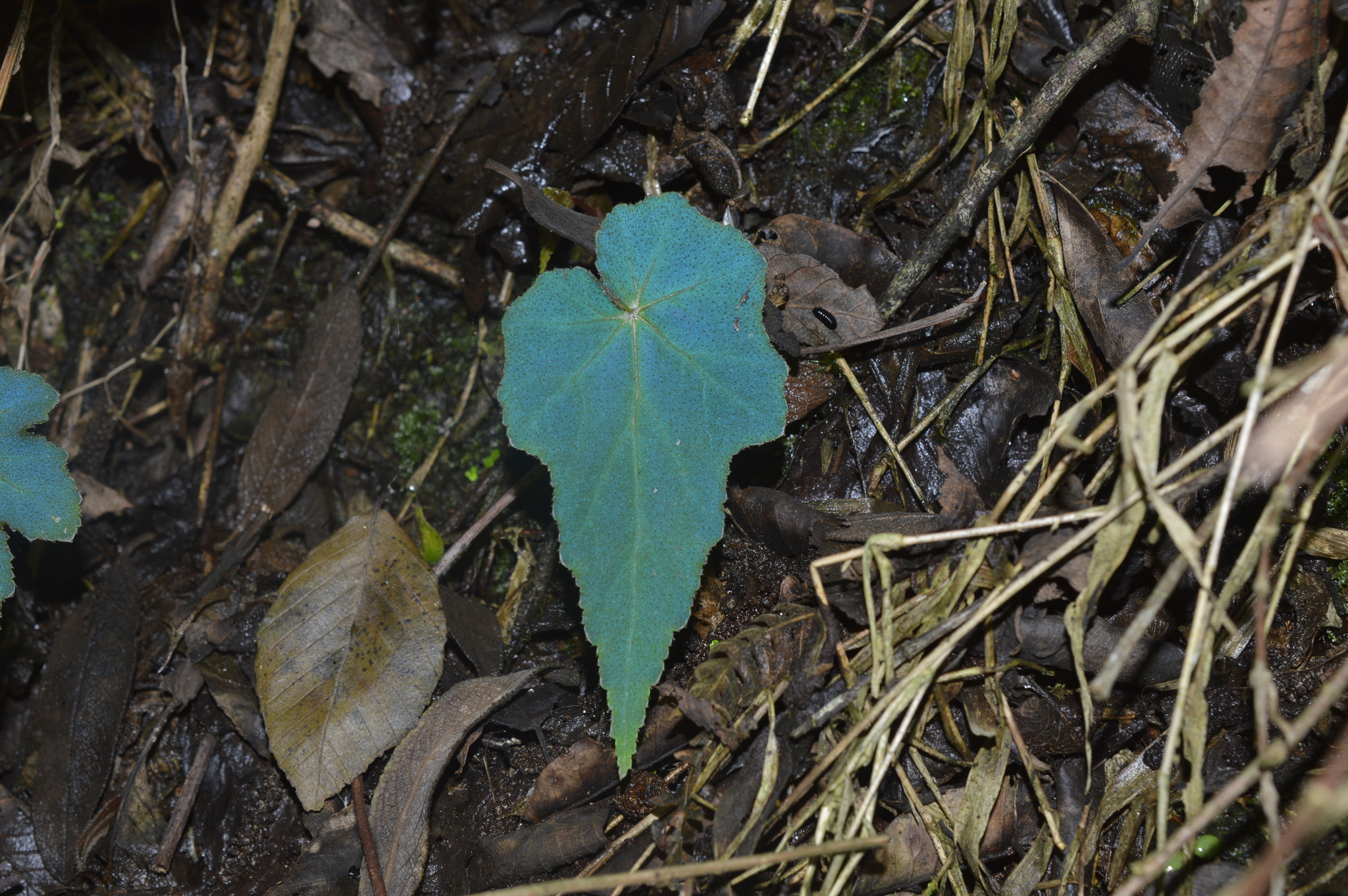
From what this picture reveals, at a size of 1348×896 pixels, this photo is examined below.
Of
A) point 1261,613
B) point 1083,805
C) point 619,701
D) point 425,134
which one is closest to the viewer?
point 1261,613

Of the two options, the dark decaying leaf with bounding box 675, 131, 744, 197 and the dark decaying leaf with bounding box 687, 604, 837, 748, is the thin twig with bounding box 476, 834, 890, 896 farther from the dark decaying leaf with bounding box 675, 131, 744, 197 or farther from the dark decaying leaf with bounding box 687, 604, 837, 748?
the dark decaying leaf with bounding box 675, 131, 744, 197

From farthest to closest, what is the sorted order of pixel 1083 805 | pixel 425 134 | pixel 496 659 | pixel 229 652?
pixel 425 134 → pixel 229 652 → pixel 496 659 → pixel 1083 805

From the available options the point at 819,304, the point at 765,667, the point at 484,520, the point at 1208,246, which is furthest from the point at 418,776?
the point at 1208,246

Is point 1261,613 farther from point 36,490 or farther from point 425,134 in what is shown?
point 36,490

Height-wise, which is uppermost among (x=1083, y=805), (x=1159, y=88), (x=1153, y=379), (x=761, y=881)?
(x=1159, y=88)

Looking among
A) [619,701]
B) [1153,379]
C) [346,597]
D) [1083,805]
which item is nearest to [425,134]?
[346,597]

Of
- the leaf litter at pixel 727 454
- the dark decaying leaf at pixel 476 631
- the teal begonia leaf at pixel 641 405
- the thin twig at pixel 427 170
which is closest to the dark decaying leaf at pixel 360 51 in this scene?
the leaf litter at pixel 727 454

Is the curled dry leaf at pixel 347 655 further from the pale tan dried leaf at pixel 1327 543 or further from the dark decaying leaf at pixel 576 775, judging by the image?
the pale tan dried leaf at pixel 1327 543
